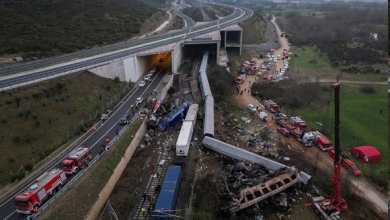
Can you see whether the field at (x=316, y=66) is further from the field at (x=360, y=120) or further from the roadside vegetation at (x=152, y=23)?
the roadside vegetation at (x=152, y=23)

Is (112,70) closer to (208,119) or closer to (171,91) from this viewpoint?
(171,91)

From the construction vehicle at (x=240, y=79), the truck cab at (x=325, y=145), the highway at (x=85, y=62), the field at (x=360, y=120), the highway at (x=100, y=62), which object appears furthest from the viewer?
the construction vehicle at (x=240, y=79)

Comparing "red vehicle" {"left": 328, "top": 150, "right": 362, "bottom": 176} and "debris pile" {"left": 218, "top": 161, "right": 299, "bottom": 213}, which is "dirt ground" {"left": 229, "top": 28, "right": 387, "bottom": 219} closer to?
"red vehicle" {"left": 328, "top": 150, "right": 362, "bottom": 176}

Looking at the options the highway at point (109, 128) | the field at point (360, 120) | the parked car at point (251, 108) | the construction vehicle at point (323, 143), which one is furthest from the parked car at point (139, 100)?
the construction vehicle at point (323, 143)

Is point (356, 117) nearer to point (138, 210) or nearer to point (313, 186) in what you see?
point (313, 186)

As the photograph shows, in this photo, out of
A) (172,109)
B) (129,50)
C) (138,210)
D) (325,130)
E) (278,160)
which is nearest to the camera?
(138,210)

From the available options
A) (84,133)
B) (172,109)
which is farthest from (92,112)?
(172,109)
